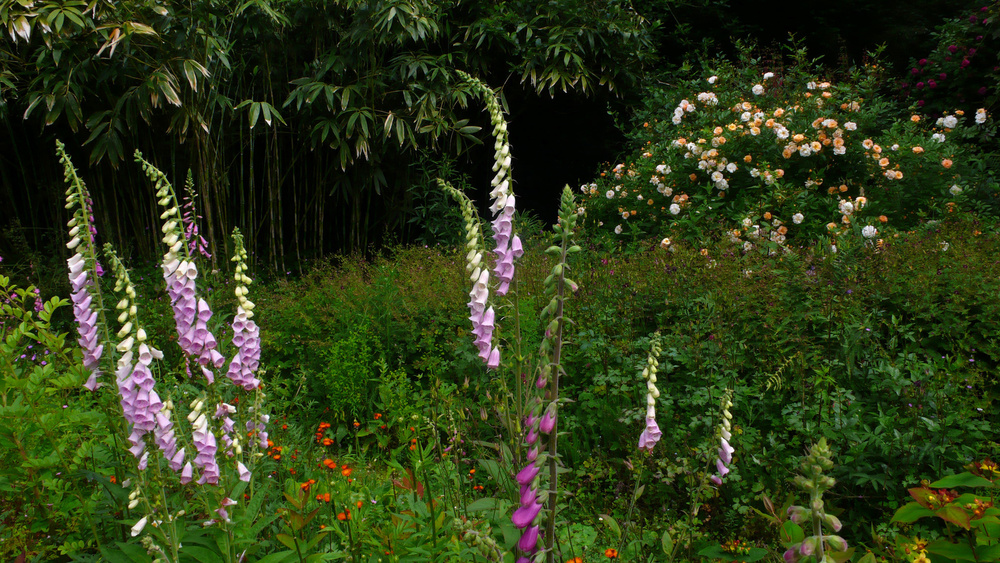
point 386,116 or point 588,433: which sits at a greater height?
point 386,116

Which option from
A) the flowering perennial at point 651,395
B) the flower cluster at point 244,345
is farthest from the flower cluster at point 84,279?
the flowering perennial at point 651,395

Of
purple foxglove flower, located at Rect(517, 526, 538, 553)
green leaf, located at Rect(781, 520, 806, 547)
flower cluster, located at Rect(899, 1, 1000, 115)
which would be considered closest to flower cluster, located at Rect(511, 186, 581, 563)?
purple foxglove flower, located at Rect(517, 526, 538, 553)

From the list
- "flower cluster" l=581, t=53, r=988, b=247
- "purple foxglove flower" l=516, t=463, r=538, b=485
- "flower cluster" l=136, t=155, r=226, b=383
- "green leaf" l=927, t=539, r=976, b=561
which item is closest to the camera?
"purple foxglove flower" l=516, t=463, r=538, b=485

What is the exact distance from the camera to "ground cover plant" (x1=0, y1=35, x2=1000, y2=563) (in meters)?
1.27

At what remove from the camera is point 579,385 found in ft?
9.05

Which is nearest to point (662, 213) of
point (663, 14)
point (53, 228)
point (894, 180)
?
point (894, 180)

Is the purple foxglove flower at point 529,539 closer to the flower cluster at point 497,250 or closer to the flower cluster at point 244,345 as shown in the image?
the flower cluster at point 497,250

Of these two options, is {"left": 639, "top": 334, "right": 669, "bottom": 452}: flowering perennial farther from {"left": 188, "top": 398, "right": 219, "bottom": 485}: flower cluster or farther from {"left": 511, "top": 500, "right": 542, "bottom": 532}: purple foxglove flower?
{"left": 188, "top": 398, "right": 219, "bottom": 485}: flower cluster

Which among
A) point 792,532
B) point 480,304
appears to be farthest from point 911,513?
point 480,304

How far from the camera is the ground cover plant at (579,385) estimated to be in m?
1.27

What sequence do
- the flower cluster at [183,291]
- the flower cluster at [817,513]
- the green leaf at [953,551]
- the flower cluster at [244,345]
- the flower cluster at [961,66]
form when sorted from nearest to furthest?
the flower cluster at [817,513]
the green leaf at [953,551]
the flower cluster at [183,291]
the flower cluster at [244,345]
the flower cluster at [961,66]

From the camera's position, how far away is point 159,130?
17.0 feet

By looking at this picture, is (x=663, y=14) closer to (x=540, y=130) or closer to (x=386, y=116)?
(x=540, y=130)

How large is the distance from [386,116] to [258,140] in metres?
1.39
